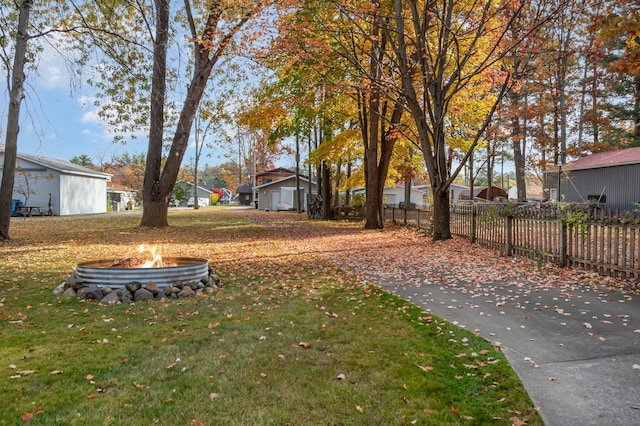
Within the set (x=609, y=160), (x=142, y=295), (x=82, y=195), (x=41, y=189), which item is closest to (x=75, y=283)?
(x=142, y=295)

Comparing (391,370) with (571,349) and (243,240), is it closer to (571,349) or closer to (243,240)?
(571,349)

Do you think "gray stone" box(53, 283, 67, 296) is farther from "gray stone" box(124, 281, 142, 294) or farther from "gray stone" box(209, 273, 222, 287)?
"gray stone" box(209, 273, 222, 287)

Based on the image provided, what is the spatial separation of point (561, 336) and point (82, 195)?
35017mm

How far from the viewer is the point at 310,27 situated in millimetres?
14664

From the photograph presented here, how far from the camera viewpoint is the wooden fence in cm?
679

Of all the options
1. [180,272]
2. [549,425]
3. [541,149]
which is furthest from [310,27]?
[541,149]

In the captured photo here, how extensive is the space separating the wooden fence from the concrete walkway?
39.9 inches

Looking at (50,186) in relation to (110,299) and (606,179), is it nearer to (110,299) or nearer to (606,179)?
(110,299)

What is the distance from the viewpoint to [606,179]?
23.9m

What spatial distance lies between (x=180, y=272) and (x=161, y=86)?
37.6 ft

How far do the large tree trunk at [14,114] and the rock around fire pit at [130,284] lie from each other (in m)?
8.94

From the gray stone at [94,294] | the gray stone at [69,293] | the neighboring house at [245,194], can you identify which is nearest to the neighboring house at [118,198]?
the neighboring house at [245,194]

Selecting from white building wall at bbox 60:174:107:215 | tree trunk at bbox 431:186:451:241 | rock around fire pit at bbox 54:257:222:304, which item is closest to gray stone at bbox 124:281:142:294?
rock around fire pit at bbox 54:257:222:304

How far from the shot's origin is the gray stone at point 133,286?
6055 mm
